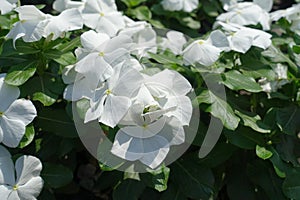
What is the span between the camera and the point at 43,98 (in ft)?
5.20

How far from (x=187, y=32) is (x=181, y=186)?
3.59ft

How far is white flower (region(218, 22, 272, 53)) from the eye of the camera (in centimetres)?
168

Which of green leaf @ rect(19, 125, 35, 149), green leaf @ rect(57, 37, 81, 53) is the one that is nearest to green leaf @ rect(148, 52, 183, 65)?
green leaf @ rect(57, 37, 81, 53)

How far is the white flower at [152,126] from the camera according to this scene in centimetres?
137

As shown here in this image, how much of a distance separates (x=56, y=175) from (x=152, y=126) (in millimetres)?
398

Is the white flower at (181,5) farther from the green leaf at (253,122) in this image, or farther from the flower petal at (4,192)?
the flower petal at (4,192)

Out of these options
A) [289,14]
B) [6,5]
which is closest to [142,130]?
[6,5]

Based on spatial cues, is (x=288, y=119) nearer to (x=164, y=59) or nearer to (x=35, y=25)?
(x=164, y=59)

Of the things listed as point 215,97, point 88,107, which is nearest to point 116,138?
point 88,107

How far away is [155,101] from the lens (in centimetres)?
139

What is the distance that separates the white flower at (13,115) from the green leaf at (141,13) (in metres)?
1.07

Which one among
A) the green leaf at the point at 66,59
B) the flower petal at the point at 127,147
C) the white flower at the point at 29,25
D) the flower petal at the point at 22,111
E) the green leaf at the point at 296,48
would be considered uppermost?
the white flower at the point at 29,25

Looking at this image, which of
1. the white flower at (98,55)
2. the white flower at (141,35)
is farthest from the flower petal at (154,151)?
the white flower at (141,35)

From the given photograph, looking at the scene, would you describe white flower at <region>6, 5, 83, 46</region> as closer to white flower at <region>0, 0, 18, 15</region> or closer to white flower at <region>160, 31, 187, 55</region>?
white flower at <region>0, 0, 18, 15</region>
